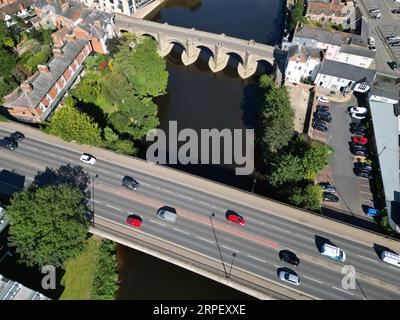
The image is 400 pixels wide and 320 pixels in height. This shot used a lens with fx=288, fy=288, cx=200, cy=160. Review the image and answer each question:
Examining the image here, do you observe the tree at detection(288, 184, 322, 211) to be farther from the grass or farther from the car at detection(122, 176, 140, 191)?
the grass

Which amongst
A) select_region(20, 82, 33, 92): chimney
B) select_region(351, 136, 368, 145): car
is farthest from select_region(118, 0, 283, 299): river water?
select_region(20, 82, 33, 92): chimney

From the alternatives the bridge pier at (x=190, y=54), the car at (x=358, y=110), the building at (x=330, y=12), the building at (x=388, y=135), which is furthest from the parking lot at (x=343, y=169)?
the bridge pier at (x=190, y=54)

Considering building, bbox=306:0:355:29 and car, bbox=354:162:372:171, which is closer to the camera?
car, bbox=354:162:372:171

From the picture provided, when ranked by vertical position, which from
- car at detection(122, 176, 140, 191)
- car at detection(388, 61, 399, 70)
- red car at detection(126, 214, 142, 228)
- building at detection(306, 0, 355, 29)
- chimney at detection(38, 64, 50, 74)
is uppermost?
building at detection(306, 0, 355, 29)

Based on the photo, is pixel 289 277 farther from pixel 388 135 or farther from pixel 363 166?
pixel 388 135

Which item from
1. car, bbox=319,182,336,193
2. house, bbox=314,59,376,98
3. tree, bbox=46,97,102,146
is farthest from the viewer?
house, bbox=314,59,376,98

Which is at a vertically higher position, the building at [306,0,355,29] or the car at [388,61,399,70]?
the building at [306,0,355,29]
